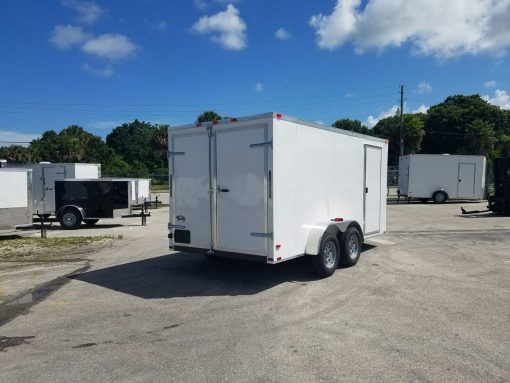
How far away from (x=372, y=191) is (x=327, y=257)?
109 inches

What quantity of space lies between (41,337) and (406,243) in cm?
909

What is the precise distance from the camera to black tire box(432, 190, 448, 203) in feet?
87.9

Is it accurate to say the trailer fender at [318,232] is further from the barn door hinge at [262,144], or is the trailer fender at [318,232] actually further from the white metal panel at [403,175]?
the white metal panel at [403,175]

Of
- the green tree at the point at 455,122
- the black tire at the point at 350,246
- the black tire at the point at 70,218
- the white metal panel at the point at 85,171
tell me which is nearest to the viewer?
the black tire at the point at 350,246

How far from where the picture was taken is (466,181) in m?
26.9

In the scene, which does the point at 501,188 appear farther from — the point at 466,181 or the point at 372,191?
the point at 372,191

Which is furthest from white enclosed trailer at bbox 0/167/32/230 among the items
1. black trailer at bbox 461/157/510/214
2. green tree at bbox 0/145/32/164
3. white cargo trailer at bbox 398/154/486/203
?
green tree at bbox 0/145/32/164

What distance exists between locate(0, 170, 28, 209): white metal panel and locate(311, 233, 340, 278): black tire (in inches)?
400

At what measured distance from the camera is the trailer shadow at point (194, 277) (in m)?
7.01

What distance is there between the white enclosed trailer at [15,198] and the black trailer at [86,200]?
234 centimetres

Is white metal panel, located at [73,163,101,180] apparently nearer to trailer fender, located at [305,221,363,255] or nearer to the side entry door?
the side entry door

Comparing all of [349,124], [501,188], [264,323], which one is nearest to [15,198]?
[264,323]

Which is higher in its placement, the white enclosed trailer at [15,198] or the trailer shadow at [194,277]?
the white enclosed trailer at [15,198]

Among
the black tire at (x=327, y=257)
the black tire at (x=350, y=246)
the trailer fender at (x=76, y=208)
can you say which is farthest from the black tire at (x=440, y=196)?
the black tire at (x=327, y=257)
